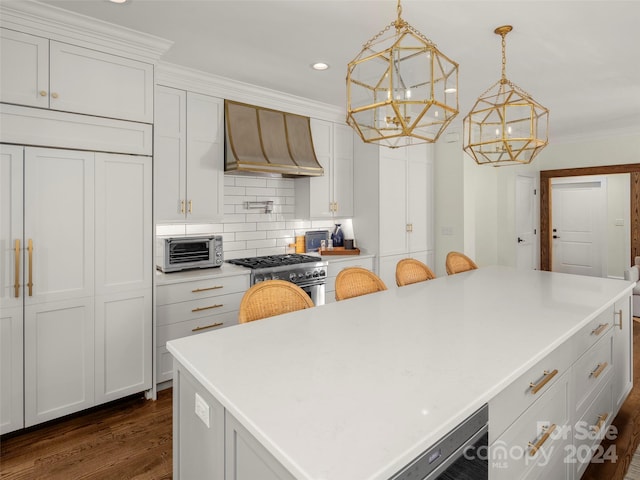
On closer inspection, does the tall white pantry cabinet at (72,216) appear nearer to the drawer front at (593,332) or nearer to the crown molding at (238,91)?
the crown molding at (238,91)

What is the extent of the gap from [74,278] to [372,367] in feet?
7.12

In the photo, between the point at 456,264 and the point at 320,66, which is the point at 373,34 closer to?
A: the point at 320,66

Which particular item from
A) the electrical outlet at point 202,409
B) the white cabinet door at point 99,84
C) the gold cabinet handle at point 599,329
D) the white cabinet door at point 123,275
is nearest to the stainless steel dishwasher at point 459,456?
the electrical outlet at point 202,409

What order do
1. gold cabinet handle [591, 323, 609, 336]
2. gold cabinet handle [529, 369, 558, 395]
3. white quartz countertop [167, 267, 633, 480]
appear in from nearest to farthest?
white quartz countertop [167, 267, 633, 480] < gold cabinet handle [529, 369, 558, 395] < gold cabinet handle [591, 323, 609, 336]

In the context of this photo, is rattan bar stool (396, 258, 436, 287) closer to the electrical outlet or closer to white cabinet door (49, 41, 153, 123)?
the electrical outlet

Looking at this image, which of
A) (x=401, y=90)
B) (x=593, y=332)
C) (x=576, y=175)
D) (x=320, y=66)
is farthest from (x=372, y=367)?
(x=576, y=175)

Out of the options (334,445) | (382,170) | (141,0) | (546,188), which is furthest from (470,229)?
(334,445)

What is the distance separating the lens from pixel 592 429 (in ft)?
6.74

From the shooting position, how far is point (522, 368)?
1.28 metres

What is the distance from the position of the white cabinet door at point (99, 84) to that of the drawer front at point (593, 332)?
2.96 metres

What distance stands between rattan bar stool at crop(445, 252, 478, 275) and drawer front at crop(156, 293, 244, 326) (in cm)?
184

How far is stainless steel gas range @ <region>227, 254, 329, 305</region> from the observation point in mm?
3533

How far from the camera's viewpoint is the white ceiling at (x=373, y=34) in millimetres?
2324

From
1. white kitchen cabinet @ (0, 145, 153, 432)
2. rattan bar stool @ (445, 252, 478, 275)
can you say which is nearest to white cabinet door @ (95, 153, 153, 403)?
white kitchen cabinet @ (0, 145, 153, 432)
